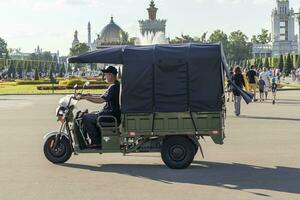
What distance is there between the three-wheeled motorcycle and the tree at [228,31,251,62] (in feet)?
560

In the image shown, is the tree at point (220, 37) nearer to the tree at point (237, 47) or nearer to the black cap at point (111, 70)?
the tree at point (237, 47)

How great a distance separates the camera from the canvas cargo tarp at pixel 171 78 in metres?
11.0

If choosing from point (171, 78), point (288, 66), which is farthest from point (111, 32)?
point (171, 78)

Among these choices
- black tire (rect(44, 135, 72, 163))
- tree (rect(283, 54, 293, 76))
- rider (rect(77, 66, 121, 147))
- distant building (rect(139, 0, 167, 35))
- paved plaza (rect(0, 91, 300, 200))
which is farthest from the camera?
distant building (rect(139, 0, 167, 35))

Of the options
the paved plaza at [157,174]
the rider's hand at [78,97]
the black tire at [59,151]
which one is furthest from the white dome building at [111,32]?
the rider's hand at [78,97]

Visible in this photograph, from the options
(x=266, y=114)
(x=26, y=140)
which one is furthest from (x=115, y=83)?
(x=266, y=114)

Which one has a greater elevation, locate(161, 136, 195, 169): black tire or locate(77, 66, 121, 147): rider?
locate(77, 66, 121, 147): rider

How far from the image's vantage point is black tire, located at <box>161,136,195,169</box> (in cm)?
1085

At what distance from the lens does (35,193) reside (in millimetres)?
8938

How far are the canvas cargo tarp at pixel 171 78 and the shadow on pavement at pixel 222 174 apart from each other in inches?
39.4

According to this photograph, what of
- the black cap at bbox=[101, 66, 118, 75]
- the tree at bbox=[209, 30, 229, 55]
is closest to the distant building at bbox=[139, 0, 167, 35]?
the tree at bbox=[209, 30, 229, 55]

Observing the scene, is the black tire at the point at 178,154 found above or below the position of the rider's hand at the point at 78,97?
below

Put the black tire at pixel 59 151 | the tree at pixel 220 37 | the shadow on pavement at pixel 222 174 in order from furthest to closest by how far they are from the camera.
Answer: the tree at pixel 220 37
the black tire at pixel 59 151
the shadow on pavement at pixel 222 174

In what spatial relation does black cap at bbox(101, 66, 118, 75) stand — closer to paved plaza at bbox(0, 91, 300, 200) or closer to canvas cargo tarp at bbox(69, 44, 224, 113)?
A: canvas cargo tarp at bbox(69, 44, 224, 113)
